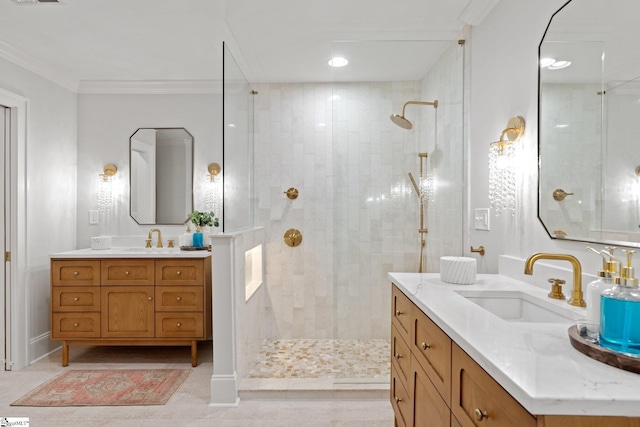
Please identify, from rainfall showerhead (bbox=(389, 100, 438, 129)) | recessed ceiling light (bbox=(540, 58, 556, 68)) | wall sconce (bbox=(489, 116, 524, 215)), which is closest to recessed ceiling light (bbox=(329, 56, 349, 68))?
rainfall showerhead (bbox=(389, 100, 438, 129))

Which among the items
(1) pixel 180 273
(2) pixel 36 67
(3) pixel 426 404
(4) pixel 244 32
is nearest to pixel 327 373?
(1) pixel 180 273

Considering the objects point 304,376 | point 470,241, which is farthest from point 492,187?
point 304,376

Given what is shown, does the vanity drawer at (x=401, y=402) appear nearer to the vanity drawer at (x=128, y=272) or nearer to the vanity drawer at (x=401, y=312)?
the vanity drawer at (x=401, y=312)

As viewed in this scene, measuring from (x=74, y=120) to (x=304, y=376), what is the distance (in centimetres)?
321

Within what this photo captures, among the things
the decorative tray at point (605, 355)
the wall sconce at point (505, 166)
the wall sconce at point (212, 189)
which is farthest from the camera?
the wall sconce at point (212, 189)

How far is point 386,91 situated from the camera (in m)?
2.47

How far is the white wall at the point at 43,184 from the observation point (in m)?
3.06

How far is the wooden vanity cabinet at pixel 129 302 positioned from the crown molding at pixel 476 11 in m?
2.56

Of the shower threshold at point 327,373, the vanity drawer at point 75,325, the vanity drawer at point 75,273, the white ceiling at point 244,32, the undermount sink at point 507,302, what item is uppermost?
the white ceiling at point 244,32

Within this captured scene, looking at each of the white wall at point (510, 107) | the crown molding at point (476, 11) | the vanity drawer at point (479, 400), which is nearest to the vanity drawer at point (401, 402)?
the vanity drawer at point (479, 400)

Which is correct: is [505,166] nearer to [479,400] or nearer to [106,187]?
[479,400]

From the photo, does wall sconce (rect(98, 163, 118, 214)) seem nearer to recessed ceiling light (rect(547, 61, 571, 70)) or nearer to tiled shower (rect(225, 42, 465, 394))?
tiled shower (rect(225, 42, 465, 394))

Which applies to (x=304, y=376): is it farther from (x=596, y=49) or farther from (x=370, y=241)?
(x=596, y=49)

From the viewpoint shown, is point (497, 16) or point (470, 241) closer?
point (497, 16)
